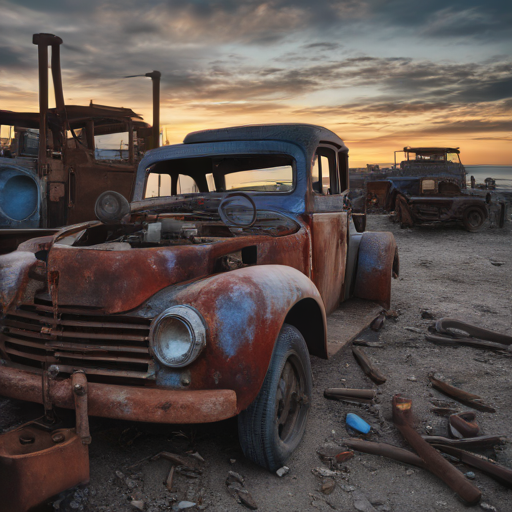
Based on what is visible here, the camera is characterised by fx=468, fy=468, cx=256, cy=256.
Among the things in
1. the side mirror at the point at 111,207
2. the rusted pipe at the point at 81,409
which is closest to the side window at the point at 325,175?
the side mirror at the point at 111,207

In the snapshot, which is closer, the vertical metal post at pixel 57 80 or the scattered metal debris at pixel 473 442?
the scattered metal debris at pixel 473 442

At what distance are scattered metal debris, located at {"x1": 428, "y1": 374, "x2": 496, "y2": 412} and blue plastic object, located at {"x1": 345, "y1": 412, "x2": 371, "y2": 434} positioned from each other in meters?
0.78

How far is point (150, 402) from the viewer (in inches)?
70.6

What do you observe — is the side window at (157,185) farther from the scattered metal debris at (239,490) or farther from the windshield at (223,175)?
the scattered metal debris at (239,490)

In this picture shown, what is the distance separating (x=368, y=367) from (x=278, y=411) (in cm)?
126

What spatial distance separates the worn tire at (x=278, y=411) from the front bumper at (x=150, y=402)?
220mm

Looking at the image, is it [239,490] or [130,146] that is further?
[130,146]

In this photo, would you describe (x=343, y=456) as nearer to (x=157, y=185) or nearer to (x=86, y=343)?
(x=86, y=343)

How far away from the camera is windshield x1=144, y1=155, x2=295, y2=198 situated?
11.3 feet

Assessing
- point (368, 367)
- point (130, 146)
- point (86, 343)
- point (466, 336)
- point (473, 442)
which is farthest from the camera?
point (130, 146)

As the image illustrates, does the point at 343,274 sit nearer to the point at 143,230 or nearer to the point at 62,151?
the point at 143,230

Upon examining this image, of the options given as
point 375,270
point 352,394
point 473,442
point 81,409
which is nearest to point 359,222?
point 375,270

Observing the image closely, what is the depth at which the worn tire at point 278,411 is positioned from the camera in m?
A: 2.05

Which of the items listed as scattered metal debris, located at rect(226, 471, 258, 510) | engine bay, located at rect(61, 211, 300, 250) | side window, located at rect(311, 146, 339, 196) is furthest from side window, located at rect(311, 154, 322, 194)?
scattered metal debris, located at rect(226, 471, 258, 510)
